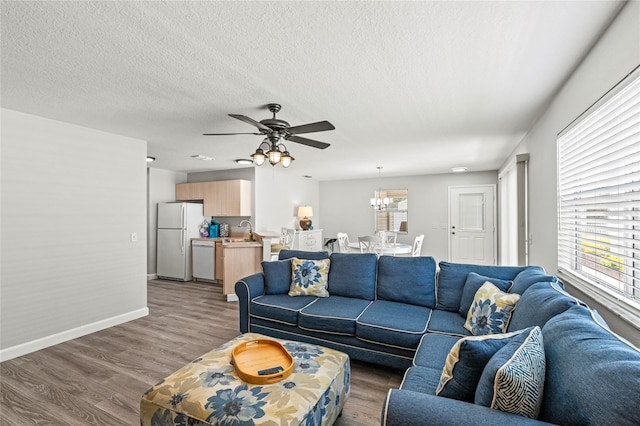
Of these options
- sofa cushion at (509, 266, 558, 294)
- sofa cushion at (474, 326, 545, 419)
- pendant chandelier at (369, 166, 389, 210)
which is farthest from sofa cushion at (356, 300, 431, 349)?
pendant chandelier at (369, 166, 389, 210)

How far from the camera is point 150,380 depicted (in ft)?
7.84

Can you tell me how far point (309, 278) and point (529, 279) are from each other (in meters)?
1.95

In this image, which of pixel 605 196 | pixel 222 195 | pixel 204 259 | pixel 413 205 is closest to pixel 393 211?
pixel 413 205

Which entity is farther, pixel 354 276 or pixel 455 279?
pixel 354 276

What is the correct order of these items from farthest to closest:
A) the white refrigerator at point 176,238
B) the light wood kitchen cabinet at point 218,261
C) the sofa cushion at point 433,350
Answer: the white refrigerator at point 176,238
the light wood kitchen cabinet at point 218,261
the sofa cushion at point 433,350

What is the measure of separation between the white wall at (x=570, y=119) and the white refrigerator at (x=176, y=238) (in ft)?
19.0

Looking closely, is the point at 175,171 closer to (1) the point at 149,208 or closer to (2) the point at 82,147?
(1) the point at 149,208

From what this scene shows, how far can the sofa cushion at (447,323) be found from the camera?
222cm

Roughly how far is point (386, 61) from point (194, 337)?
3.27 meters

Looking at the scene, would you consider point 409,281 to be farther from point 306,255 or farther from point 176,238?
point 176,238

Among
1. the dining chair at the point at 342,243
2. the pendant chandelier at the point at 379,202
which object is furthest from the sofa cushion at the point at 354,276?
the pendant chandelier at the point at 379,202

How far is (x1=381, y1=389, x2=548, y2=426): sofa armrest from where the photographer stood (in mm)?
947

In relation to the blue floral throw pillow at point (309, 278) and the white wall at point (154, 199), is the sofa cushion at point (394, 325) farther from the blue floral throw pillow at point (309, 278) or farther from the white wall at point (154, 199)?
the white wall at point (154, 199)

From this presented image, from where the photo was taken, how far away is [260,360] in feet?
6.07
